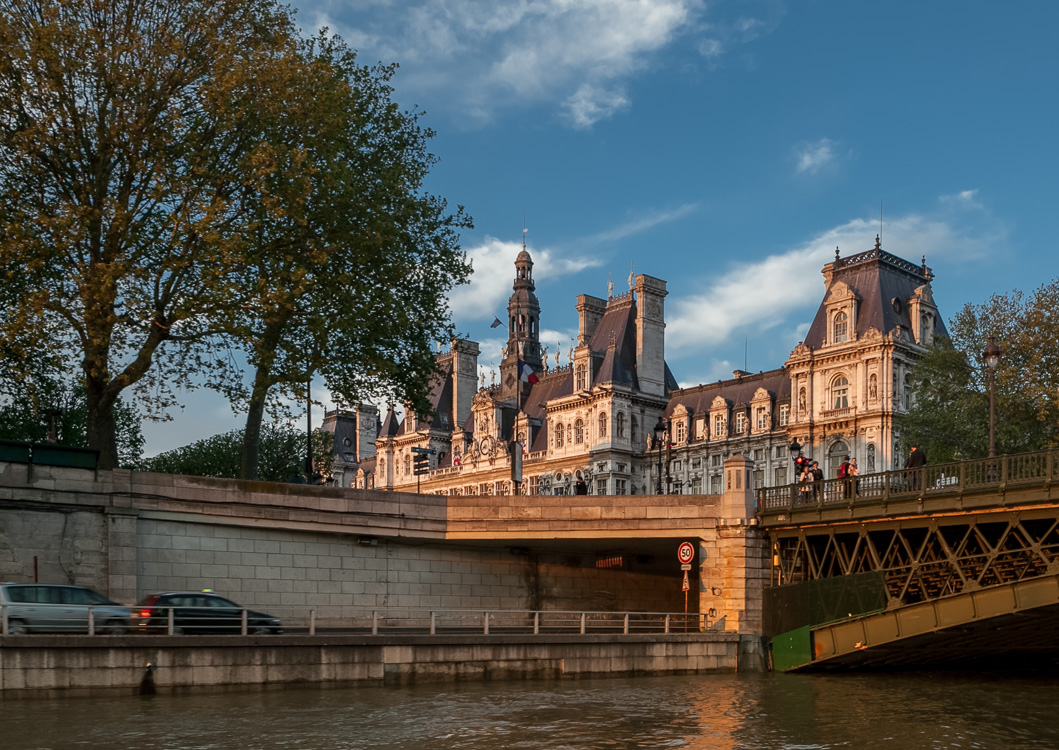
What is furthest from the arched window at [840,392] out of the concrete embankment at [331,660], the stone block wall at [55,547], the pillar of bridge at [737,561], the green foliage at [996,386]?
the stone block wall at [55,547]

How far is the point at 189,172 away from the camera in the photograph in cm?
3728

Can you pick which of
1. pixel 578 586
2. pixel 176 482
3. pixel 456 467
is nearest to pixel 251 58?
pixel 176 482

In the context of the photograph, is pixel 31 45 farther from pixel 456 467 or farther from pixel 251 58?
pixel 456 467

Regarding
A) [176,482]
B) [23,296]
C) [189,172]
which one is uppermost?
[189,172]

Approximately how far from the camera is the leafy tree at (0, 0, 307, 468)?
34094 mm

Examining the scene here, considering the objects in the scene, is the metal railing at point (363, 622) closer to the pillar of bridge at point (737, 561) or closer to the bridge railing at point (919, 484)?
the pillar of bridge at point (737, 561)

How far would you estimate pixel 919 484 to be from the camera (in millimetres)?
33938

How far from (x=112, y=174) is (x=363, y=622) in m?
16.2

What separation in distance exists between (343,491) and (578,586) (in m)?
10.1

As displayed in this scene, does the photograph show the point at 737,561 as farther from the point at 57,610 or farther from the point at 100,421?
the point at 57,610

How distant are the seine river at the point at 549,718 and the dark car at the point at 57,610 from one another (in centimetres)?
190

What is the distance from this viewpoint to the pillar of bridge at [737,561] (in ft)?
123

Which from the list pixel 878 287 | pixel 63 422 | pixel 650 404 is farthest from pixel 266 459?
pixel 878 287

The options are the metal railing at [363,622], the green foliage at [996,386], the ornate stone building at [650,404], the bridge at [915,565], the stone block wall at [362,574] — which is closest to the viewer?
the metal railing at [363,622]
